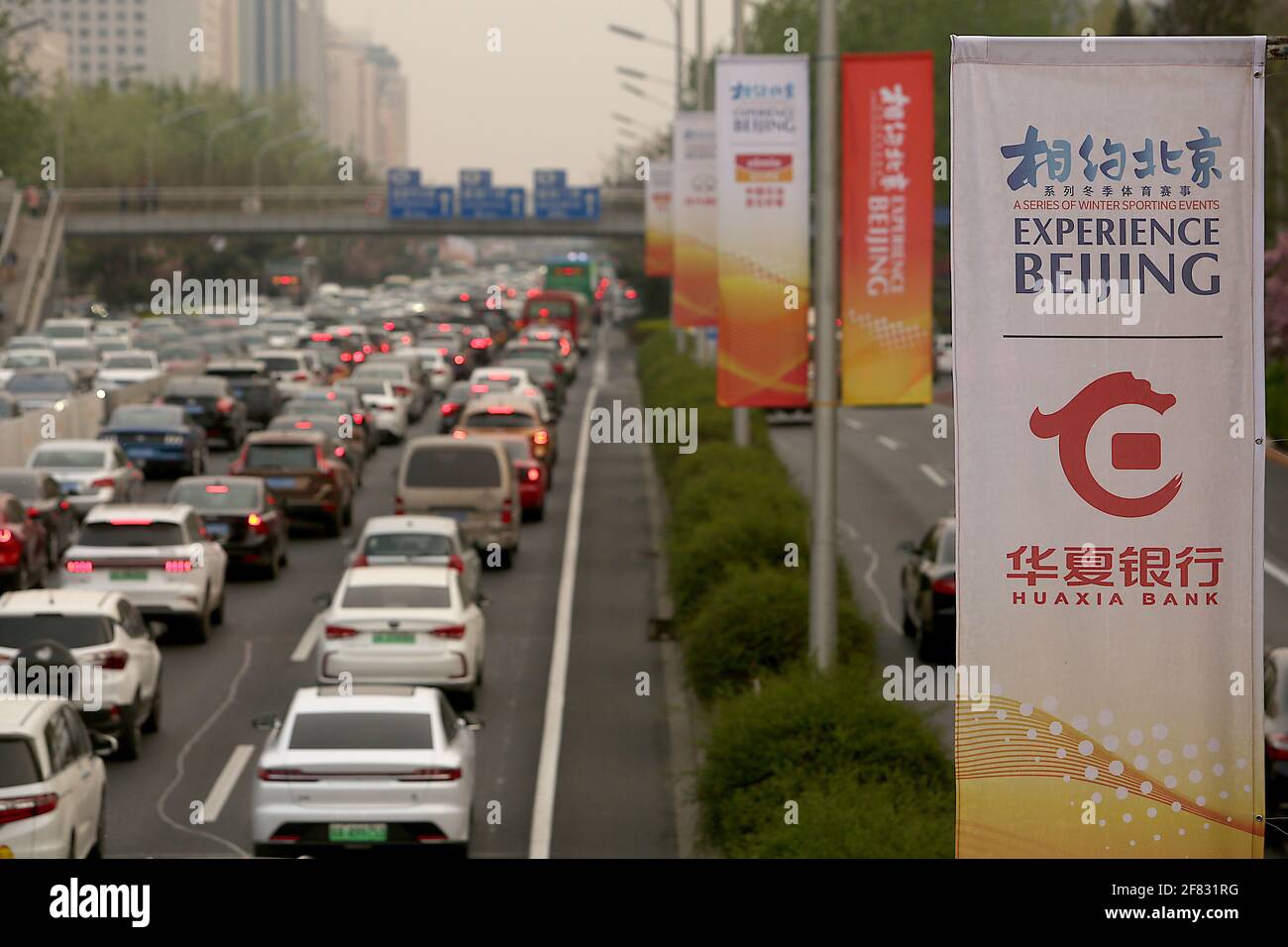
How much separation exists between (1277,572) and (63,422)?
22864 millimetres

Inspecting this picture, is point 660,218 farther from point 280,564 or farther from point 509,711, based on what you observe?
point 509,711

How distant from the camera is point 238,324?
270 feet

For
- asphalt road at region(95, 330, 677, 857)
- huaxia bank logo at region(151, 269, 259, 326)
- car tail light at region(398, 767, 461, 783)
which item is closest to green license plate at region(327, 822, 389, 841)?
car tail light at region(398, 767, 461, 783)

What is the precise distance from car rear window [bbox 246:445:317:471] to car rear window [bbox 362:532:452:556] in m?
8.18

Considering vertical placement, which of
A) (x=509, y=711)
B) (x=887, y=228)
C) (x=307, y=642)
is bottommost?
(x=509, y=711)

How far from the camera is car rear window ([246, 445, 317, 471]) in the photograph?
32.7 m

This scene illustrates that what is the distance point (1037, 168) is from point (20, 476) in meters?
23.2

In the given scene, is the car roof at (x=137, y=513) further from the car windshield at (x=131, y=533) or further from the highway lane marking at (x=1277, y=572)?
the highway lane marking at (x=1277, y=572)

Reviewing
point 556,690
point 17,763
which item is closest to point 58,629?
point 556,690

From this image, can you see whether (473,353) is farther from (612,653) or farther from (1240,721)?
(1240,721)

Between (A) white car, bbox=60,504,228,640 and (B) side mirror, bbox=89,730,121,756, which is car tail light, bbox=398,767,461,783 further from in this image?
(A) white car, bbox=60,504,228,640

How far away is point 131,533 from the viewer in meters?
23.8

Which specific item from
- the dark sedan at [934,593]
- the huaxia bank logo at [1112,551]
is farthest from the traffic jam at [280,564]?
the huaxia bank logo at [1112,551]
